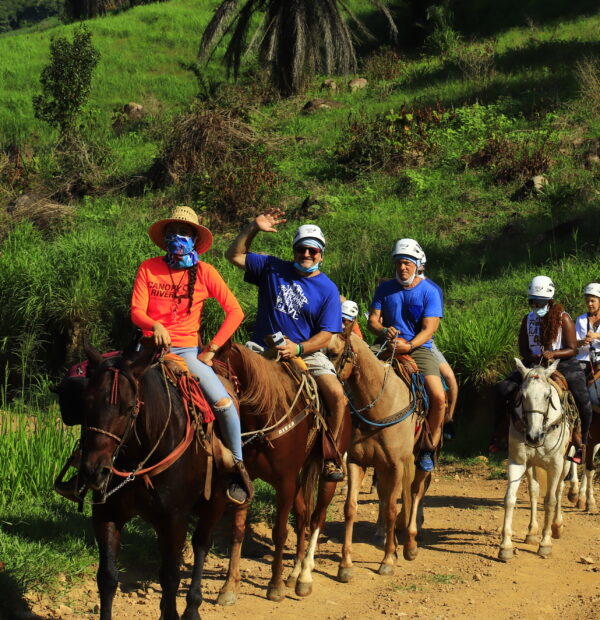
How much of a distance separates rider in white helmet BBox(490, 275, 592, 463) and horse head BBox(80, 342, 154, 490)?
5.28 meters

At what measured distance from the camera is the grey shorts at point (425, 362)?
9688mm

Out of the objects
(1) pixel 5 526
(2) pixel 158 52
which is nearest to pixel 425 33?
(2) pixel 158 52

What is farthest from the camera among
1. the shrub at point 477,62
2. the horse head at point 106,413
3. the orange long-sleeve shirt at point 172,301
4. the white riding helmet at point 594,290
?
the shrub at point 477,62

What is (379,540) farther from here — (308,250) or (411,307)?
(308,250)

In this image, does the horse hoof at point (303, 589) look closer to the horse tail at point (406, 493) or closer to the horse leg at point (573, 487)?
the horse tail at point (406, 493)

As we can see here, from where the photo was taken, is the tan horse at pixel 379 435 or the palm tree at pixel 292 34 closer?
the tan horse at pixel 379 435

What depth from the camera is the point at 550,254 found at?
17.4 metres

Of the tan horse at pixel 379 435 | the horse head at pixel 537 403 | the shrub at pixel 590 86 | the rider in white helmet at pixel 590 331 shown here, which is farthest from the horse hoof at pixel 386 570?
the shrub at pixel 590 86

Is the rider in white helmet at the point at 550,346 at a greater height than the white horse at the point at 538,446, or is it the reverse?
the rider in white helmet at the point at 550,346

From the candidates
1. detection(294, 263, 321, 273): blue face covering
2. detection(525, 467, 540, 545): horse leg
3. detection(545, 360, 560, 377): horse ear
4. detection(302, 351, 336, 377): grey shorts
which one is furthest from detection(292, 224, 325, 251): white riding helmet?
detection(525, 467, 540, 545): horse leg

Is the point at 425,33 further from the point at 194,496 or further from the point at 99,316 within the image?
the point at 194,496

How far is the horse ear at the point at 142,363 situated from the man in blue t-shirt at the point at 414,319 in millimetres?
3615

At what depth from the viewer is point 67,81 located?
26.2 meters

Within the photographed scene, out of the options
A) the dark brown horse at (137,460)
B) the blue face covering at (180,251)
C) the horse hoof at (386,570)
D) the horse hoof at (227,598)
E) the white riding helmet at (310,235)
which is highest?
the white riding helmet at (310,235)
